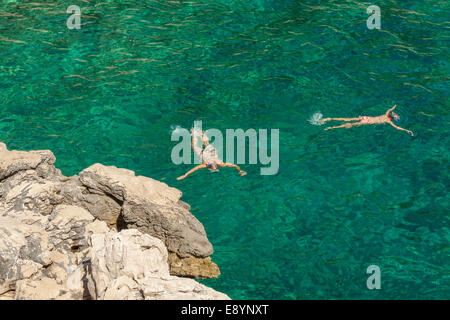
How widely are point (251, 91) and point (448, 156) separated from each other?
466cm

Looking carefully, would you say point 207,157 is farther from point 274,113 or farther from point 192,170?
point 274,113

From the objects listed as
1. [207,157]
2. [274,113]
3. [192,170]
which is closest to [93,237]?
[192,170]

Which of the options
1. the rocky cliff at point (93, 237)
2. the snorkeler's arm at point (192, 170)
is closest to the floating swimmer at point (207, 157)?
the snorkeler's arm at point (192, 170)

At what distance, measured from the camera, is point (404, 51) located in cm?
1334

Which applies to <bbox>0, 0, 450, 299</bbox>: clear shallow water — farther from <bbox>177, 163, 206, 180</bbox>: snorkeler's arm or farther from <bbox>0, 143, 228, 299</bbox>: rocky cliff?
<bbox>0, 143, 228, 299</bbox>: rocky cliff

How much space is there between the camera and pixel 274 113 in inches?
462

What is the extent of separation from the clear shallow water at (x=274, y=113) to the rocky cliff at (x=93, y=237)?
105cm

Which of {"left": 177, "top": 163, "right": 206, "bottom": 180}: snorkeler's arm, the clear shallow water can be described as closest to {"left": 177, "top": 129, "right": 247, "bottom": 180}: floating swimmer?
{"left": 177, "top": 163, "right": 206, "bottom": 180}: snorkeler's arm

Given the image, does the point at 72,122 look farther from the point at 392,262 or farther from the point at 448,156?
the point at 448,156

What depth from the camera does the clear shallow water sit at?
8805 mm

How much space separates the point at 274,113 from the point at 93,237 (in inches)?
229

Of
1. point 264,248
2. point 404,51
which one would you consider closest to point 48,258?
point 264,248

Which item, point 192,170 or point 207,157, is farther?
point 207,157

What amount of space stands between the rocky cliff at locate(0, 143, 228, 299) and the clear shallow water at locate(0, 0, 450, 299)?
105 centimetres
